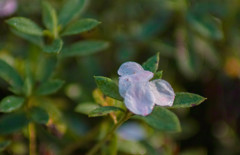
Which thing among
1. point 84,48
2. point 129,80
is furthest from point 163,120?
point 84,48

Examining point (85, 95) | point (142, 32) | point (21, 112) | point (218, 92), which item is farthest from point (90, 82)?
point (218, 92)

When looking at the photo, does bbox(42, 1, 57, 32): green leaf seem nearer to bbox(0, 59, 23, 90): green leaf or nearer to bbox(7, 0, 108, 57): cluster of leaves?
bbox(7, 0, 108, 57): cluster of leaves

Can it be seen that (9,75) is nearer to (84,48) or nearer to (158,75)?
(84,48)

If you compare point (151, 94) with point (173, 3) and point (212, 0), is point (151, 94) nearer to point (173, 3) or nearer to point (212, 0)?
point (173, 3)

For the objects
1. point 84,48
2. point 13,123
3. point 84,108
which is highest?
point 84,48

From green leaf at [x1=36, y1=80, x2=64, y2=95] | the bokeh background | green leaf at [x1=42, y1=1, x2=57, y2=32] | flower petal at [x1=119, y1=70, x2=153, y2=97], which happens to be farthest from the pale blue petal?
flower petal at [x1=119, y1=70, x2=153, y2=97]

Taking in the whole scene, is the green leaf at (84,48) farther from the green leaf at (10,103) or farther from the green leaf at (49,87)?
the green leaf at (10,103)

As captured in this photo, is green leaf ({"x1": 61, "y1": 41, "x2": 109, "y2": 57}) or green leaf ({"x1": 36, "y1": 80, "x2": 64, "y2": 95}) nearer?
green leaf ({"x1": 36, "y1": 80, "x2": 64, "y2": 95})
